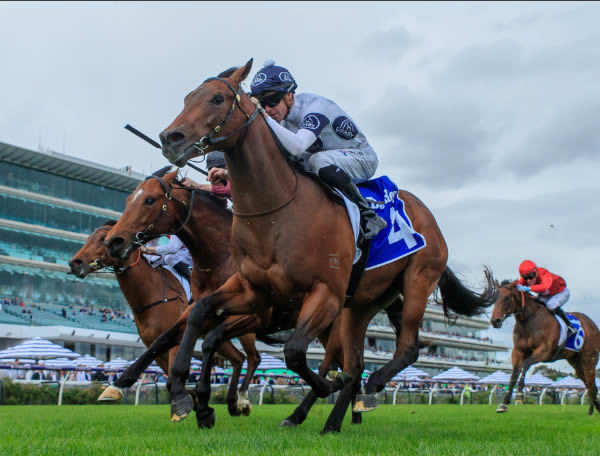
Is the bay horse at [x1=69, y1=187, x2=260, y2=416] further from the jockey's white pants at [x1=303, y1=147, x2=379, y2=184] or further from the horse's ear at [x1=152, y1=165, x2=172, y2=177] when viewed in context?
the jockey's white pants at [x1=303, y1=147, x2=379, y2=184]

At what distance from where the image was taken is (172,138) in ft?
14.4

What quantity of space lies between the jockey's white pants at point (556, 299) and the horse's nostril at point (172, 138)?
38.1ft

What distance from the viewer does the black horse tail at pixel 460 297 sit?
771 centimetres

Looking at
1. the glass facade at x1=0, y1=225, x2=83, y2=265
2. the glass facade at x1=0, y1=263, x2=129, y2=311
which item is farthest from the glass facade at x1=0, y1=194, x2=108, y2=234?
the glass facade at x1=0, y1=263, x2=129, y2=311

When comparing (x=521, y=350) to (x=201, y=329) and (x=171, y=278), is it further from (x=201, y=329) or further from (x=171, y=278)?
(x=201, y=329)

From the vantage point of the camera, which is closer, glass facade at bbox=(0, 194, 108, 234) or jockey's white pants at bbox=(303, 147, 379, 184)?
jockey's white pants at bbox=(303, 147, 379, 184)

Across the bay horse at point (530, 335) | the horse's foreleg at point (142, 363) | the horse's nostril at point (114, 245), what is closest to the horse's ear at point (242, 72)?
the horse's foreleg at point (142, 363)

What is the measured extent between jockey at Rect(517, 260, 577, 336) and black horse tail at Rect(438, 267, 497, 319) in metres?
6.56

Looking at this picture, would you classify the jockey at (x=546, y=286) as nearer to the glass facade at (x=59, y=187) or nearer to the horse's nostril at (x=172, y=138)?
the horse's nostril at (x=172, y=138)

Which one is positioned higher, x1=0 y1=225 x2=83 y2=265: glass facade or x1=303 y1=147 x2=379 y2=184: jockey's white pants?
x1=0 y1=225 x2=83 y2=265: glass facade

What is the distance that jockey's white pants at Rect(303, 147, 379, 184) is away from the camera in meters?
5.51

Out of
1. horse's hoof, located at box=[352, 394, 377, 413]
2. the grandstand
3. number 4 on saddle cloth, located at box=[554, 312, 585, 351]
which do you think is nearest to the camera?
horse's hoof, located at box=[352, 394, 377, 413]

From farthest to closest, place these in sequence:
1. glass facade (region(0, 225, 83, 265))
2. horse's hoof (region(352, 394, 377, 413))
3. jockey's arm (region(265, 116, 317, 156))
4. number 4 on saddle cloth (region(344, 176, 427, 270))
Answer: glass facade (region(0, 225, 83, 265)) → number 4 on saddle cloth (region(344, 176, 427, 270)) → horse's hoof (region(352, 394, 377, 413)) → jockey's arm (region(265, 116, 317, 156))

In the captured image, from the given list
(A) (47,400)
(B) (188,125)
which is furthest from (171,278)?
(A) (47,400)
